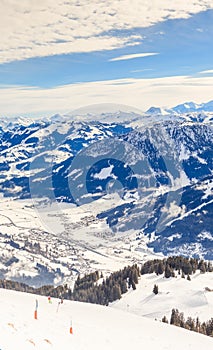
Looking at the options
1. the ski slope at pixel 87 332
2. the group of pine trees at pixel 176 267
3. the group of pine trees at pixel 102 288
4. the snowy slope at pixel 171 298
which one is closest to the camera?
the ski slope at pixel 87 332

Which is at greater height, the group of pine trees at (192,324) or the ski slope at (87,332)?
the ski slope at (87,332)

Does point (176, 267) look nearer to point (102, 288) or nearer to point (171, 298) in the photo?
point (102, 288)

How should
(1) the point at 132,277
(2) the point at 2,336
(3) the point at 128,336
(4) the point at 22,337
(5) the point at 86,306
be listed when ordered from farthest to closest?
1. (1) the point at 132,277
2. (5) the point at 86,306
3. (3) the point at 128,336
4. (4) the point at 22,337
5. (2) the point at 2,336

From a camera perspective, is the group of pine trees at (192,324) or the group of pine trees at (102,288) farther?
the group of pine trees at (102,288)

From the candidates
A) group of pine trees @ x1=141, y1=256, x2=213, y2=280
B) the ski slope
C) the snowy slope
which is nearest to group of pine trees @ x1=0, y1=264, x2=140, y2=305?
the snowy slope

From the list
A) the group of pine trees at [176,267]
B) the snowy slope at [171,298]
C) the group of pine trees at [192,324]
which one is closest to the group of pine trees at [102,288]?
the snowy slope at [171,298]

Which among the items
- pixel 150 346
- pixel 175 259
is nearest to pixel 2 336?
pixel 150 346

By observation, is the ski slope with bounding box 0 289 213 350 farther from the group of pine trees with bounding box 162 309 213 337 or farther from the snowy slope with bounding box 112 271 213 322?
the snowy slope with bounding box 112 271 213 322

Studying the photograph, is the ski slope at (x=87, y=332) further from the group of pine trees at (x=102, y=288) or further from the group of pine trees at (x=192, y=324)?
the group of pine trees at (x=102, y=288)

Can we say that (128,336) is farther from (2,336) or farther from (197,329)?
(197,329)
